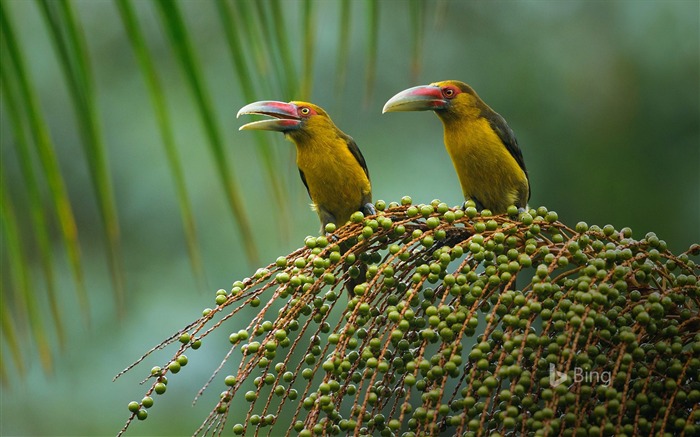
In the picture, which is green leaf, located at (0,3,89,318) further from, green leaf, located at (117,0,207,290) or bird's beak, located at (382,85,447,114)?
bird's beak, located at (382,85,447,114)

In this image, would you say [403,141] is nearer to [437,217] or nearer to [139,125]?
[139,125]

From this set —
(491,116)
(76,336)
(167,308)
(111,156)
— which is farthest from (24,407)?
(491,116)

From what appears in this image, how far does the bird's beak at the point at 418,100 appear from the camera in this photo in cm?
238

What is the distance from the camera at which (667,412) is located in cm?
116

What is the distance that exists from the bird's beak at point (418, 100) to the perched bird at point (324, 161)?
0.25 m

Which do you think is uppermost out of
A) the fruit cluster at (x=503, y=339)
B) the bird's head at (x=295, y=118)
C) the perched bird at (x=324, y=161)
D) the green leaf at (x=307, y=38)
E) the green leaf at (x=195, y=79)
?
the bird's head at (x=295, y=118)

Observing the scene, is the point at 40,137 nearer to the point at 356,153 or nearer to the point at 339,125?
the point at 356,153

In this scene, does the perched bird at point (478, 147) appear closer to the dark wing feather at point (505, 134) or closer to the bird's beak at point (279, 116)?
the dark wing feather at point (505, 134)

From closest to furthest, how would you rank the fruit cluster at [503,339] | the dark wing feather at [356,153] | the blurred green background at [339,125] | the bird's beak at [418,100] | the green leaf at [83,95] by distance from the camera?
the green leaf at [83,95] < the fruit cluster at [503,339] < the bird's beak at [418,100] < the dark wing feather at [356,153] < the blurred green background at [339,125]

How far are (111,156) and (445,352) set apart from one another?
4698 mm

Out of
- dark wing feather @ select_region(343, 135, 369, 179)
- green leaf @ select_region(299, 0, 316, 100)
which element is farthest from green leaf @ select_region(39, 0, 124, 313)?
dark wing feather @ select_region(343, 135, 369, 179)

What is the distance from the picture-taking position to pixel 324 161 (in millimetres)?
2631

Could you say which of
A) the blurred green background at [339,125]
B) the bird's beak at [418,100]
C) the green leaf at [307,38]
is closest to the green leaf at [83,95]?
the green leaf at [307,38]

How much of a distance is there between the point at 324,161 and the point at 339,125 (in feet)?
9.76
